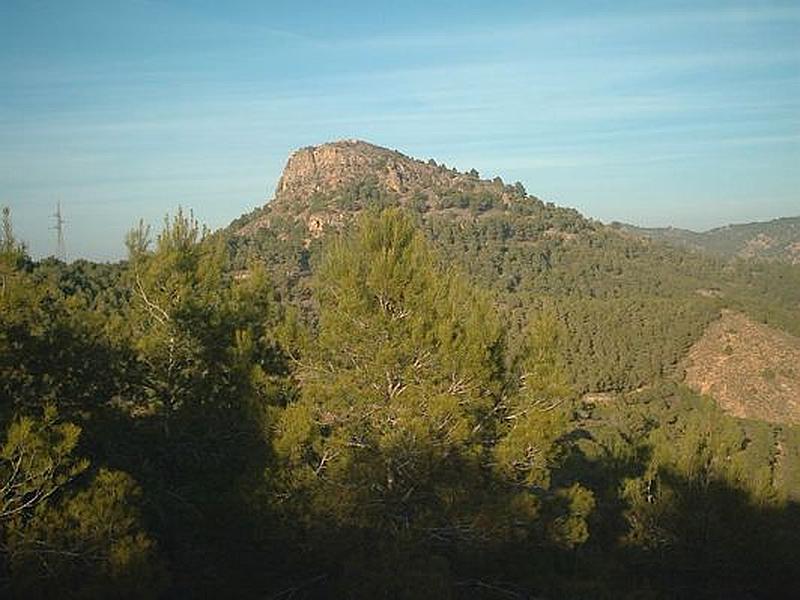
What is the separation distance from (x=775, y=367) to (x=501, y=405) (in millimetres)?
43794

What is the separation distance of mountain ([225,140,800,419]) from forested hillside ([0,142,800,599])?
1.65 m

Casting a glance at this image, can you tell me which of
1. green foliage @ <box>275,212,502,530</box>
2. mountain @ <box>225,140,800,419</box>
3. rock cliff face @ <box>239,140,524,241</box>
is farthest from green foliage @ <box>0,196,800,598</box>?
A: rock cliff face @ <box>239,140,524,241</box>

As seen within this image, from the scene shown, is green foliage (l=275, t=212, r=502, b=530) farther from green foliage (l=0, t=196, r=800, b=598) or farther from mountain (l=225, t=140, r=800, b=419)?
mountain (l=225, t=140, r=800, b=419)

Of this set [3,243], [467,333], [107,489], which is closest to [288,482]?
[107,489]

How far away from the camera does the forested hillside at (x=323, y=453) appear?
6602mm

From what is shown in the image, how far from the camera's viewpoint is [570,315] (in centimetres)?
4822

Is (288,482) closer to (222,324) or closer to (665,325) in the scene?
(222,324)

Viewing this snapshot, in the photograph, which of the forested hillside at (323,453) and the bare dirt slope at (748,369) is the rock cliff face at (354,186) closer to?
the bare dirt slope at (748,369)

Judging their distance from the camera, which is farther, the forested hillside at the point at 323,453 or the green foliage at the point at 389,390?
the green foliage at the point at 389,390

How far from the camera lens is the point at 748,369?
4609cm

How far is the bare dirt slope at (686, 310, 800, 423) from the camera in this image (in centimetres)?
4225

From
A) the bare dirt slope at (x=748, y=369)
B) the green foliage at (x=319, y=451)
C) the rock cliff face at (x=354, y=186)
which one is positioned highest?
the rock cliff face at (x=354, y=186)

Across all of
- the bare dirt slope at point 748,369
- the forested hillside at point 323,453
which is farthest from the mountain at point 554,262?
the forested hillside at point 323,453

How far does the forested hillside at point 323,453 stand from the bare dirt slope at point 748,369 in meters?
35.1
